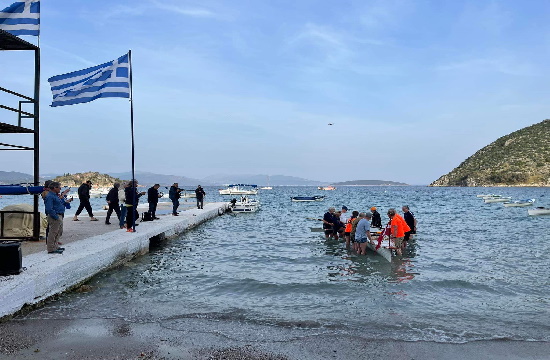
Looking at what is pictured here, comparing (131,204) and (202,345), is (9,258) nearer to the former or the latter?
(202,345)

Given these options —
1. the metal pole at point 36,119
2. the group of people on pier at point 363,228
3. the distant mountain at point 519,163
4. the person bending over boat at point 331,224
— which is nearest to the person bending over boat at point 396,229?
the group of people on pier at point 363,228

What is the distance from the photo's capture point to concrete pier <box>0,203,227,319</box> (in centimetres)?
834

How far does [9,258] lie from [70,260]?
198cm

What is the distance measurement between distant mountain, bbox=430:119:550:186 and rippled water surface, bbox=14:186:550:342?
168 m

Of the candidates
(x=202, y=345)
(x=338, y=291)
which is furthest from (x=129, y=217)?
(x=202, y=345)

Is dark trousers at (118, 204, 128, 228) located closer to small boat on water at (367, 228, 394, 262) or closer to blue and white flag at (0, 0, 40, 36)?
blue and white flag at (0, 0, 40, 36)

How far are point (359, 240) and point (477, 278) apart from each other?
4437mm

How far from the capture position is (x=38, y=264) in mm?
9867

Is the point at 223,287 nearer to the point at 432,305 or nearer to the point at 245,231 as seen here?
the point at 432,305

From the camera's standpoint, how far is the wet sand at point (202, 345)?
659cm

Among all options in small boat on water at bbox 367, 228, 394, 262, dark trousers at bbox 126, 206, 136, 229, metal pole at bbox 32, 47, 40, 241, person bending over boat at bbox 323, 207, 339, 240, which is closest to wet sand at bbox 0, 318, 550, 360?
metal pole at bbox 32, 47, 40, 241

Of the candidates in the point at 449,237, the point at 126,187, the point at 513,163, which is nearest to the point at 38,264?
the point at 126,187

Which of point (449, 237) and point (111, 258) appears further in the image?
point (449, 237)

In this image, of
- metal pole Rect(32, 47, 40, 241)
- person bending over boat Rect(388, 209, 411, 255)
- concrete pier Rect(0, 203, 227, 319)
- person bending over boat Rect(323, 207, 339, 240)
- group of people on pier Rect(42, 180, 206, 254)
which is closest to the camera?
concrete pier Rect(0, 203, 227, 319)
